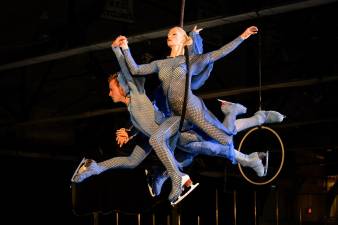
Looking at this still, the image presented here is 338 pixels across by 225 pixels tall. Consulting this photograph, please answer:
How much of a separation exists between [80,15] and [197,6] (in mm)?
1167

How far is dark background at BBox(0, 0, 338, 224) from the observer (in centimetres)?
672

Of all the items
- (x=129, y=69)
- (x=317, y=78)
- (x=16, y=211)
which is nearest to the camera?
(x=129, y=69)

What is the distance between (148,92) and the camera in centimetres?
Answer: 776

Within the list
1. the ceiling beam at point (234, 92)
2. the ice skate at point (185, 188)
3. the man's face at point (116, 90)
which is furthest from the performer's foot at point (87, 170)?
the ceiling beam at point (234, 92)

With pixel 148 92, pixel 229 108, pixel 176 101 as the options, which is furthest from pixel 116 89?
pixel 148 92

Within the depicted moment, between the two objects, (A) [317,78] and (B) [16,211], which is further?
(B) [16,211]

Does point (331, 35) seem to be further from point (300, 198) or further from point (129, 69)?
point (300, 198)

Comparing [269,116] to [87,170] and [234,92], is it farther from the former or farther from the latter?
[234,92]

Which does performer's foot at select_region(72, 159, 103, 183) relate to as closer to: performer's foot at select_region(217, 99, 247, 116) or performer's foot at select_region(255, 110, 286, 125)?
performer's foot at select_region(217, 99, 247, 116)

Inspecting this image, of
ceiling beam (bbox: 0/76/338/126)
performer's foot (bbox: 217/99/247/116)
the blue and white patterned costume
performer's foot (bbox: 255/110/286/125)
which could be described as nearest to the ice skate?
the blue and white patterned costume

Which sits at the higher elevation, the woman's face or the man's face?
the woman's face

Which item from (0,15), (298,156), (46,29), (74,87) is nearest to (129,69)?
(46,29)

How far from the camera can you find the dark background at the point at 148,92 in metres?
6.72

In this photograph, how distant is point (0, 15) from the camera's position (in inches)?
295
